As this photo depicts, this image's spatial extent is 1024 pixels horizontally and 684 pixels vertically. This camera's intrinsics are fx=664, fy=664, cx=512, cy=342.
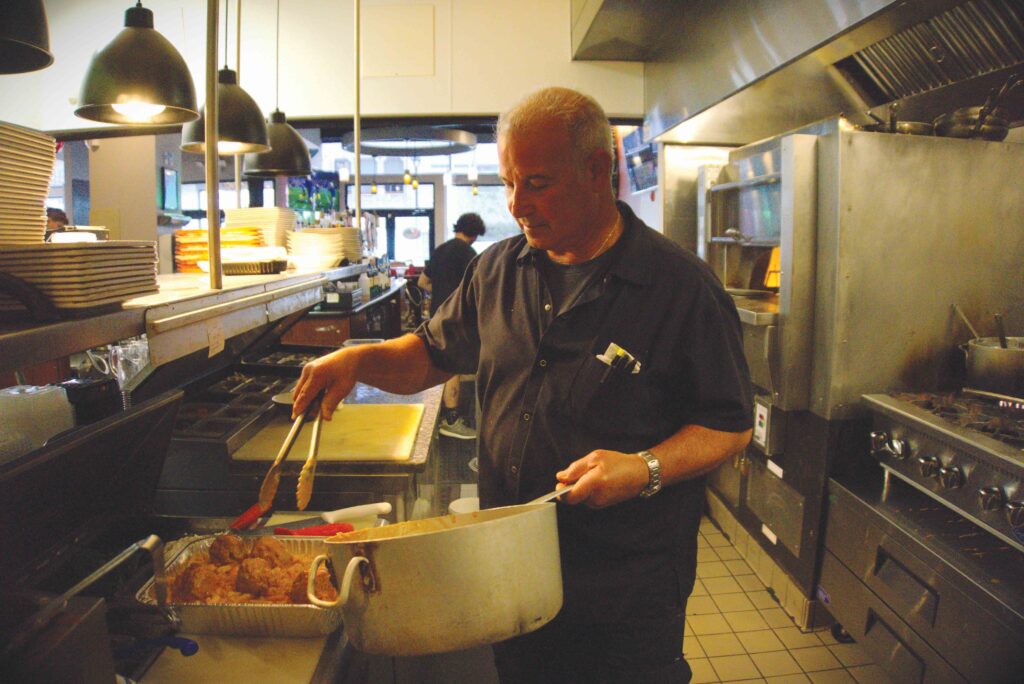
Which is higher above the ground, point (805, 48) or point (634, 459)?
point (805, 48)

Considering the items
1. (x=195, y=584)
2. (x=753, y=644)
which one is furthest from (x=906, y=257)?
(x=195, y=584)

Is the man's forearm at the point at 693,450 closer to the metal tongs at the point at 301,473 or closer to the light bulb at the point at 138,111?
the metal tongs at the point at 301,473

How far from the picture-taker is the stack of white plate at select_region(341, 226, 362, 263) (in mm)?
3412

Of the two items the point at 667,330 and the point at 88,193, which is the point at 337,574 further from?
the point at 88,193

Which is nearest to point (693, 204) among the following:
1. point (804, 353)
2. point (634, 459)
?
point (804, 353)

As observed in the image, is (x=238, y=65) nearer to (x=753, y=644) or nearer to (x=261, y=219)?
(x=261, y=219)

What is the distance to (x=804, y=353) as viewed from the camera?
2.90 meters

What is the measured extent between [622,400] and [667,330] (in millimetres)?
175

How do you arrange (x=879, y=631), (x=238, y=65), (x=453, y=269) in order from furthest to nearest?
(x=453, y=269) < (x=238, y=65) < (x=879, y=631)

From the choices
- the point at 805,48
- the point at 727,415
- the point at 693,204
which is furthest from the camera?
the point at 693,204

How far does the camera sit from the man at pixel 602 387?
1372 millimetres

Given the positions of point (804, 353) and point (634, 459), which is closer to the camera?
point (634, 459)

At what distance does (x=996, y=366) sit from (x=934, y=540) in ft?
2.36

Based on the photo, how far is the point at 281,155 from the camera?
3955 mm
